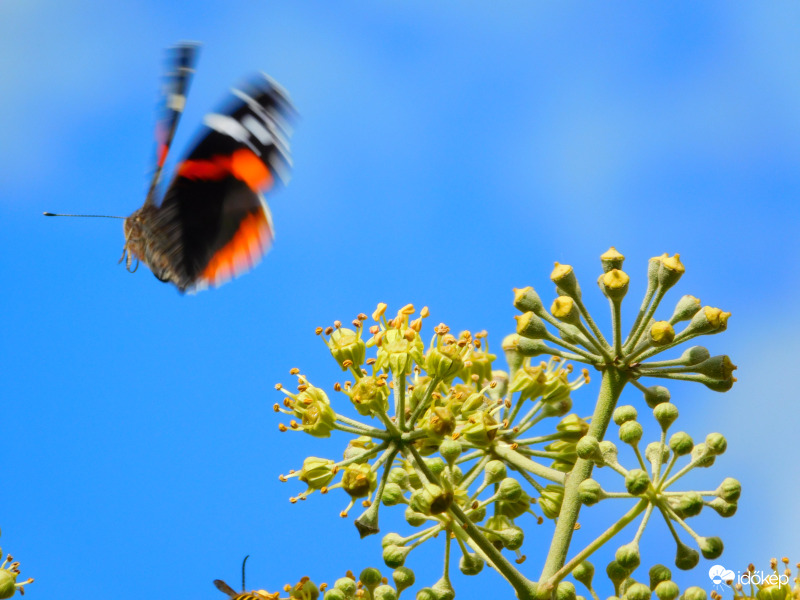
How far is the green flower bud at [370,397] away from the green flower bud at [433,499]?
523mm

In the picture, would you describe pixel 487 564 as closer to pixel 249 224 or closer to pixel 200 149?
pixel 249 224

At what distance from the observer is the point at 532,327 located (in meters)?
5.05

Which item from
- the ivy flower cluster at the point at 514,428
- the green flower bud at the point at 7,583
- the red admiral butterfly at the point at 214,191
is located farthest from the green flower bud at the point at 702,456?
the green flower bud at the point at 7,583

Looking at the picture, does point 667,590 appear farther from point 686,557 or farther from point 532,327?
point 532,327

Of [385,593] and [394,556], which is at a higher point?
[394,556]

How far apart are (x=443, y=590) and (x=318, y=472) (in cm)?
85

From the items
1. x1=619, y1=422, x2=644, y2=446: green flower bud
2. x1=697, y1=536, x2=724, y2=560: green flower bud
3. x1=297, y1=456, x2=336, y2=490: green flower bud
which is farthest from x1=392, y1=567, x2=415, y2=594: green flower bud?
x1=697, y1=536, x2=724, y2=560: green flower bud

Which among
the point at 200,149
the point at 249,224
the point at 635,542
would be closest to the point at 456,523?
the point at 635,542

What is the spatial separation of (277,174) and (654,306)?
2.92 m

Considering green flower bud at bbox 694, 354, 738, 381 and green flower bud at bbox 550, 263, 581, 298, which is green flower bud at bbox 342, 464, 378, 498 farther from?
green flower bud at bbox 694, 354, 738, 381

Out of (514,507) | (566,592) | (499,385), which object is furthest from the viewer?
(499,385)

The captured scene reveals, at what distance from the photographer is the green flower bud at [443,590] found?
188 inches

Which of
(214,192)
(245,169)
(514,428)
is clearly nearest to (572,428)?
(514,428)

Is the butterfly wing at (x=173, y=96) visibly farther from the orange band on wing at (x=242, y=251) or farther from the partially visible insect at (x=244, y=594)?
the partially visible insect at (x=244, y=594)
